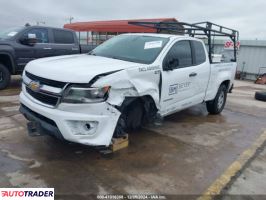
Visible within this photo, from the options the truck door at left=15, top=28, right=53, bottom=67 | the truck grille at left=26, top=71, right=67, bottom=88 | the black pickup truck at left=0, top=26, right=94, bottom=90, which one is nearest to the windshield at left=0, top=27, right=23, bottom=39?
the black pickup truck at left=0, top=26, right=94, bottom=90

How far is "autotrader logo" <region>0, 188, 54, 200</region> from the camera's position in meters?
3.07

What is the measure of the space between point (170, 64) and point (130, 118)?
1.14m

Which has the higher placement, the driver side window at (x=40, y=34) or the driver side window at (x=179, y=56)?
the driver side window at (x=40, y=34)

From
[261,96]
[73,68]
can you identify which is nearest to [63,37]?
[73,68]

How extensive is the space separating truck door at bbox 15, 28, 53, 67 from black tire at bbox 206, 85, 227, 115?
504cm

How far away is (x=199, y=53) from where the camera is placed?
598 cm

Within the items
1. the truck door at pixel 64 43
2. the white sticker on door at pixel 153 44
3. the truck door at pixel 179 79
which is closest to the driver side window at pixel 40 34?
the truck door at pixel 64 43

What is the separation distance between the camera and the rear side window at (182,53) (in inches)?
197

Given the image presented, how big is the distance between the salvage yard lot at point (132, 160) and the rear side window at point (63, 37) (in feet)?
12.6

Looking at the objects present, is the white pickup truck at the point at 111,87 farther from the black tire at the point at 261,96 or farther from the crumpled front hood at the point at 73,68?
the black tire at the point at 261,96

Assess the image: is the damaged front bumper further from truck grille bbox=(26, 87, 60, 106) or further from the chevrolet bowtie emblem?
the chevrolet bowtie emblem

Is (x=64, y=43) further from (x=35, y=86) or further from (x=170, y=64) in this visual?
(x=35, y=86)

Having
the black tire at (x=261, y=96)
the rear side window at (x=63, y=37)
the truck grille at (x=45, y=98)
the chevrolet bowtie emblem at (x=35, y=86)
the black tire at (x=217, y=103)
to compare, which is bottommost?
the black tire at (x=261, y=96)

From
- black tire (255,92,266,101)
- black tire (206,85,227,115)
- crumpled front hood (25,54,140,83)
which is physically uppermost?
crumpled front hood (25,54,140,83)
